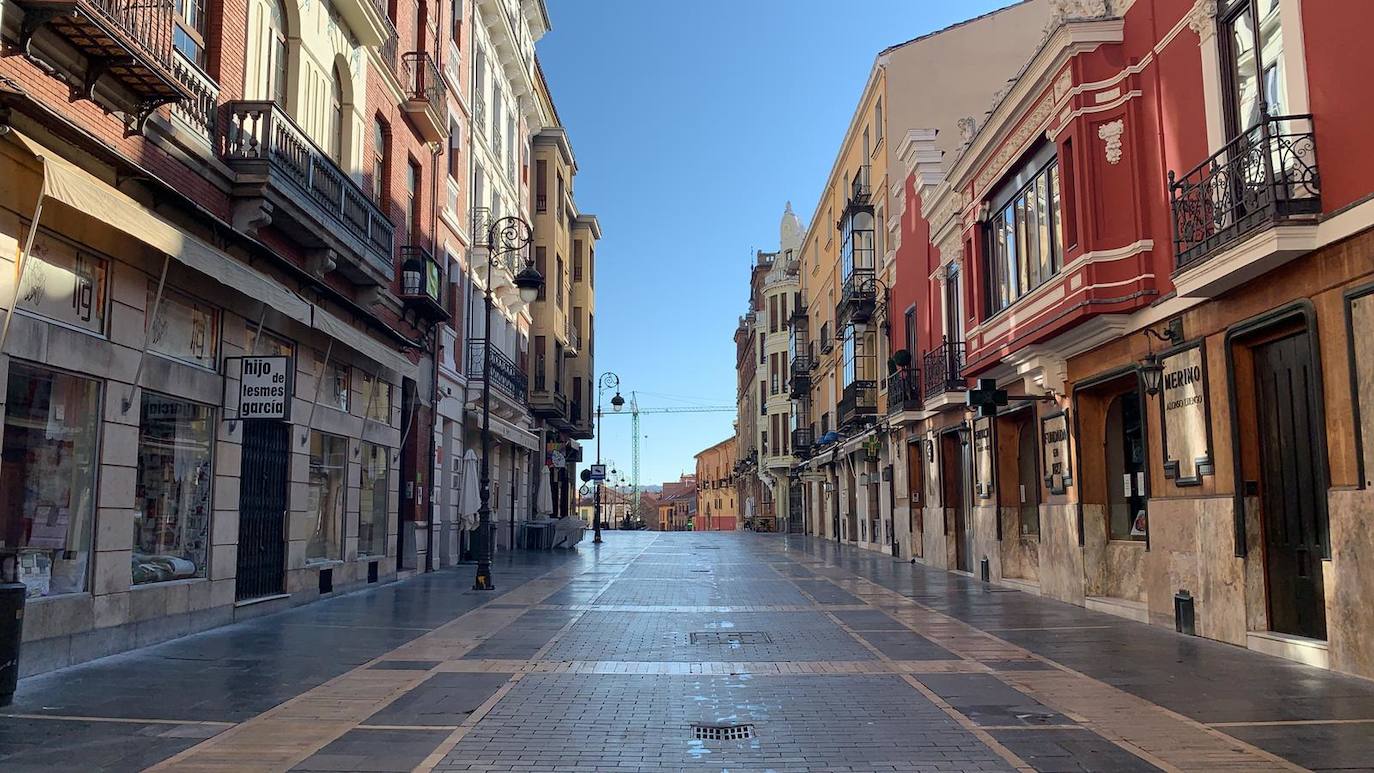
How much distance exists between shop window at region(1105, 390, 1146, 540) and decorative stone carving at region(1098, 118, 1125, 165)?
10.6 ft

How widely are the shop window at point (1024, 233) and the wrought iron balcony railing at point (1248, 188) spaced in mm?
3621

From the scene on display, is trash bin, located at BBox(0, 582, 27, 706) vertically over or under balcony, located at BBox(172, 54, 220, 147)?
under

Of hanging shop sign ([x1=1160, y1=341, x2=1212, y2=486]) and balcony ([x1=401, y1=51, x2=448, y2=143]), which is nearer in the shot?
hanging shop sign ([x1=1160, y1=341, x2=1212, y2=486])

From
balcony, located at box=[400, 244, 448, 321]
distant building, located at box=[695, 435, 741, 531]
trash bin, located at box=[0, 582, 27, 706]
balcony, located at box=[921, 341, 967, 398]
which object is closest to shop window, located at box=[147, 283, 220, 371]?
trash bin, located at box=[0, 582, 27, 706]

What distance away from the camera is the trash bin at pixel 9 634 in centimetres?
739

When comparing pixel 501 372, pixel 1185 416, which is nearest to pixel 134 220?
pixel 1185 416

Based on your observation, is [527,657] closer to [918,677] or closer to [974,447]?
[918,677]

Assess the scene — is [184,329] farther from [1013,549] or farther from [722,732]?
[1013,549]

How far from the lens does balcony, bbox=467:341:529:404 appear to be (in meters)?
26.8

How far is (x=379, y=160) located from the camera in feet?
64.2

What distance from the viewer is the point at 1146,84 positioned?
1332cm

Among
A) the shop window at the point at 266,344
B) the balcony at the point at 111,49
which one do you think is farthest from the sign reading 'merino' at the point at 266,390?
the balcony at the point at 111,49

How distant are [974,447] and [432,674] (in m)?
13.9

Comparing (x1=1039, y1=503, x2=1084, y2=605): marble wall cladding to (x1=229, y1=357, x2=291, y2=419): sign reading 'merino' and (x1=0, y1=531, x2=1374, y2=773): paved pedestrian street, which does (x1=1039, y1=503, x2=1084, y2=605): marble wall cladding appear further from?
(x1=229, y1=357, x2=291, y2=419): sign reading 'merino'
